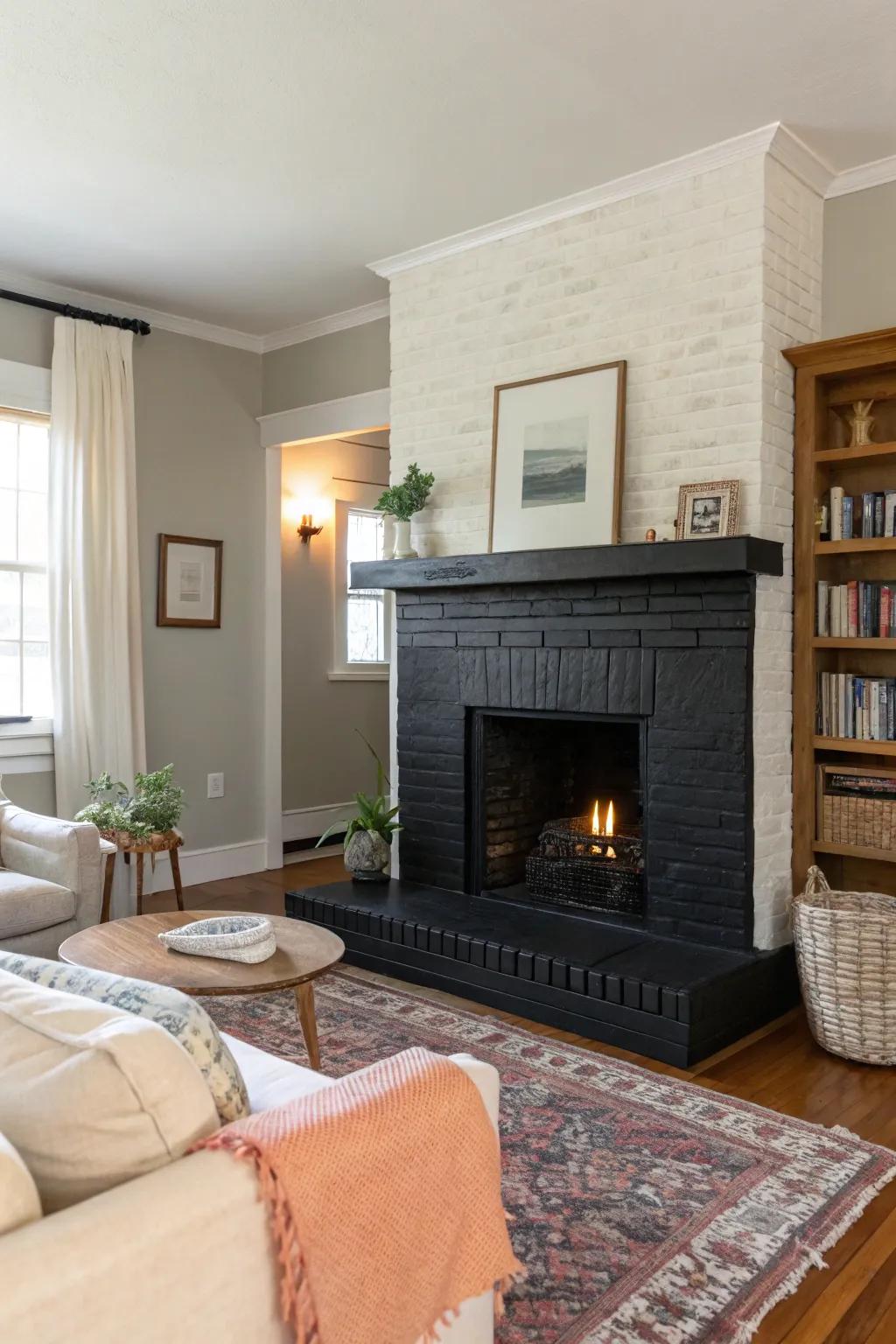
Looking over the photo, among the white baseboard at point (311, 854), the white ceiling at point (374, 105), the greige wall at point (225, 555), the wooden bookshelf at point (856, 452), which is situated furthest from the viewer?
the white baseboard at point (311, 854)

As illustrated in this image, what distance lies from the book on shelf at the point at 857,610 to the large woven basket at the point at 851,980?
3.00 feet

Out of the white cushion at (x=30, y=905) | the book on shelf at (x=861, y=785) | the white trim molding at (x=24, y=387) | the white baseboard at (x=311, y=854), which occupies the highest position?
the white trim molding at (x=24, y=387)

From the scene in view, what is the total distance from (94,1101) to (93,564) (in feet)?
12.7

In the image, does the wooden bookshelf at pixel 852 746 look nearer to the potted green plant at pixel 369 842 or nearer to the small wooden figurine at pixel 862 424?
the small wooden figurine at pixel 862 424

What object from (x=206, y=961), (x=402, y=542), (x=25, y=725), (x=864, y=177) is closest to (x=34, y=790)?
(x=25, y=725)

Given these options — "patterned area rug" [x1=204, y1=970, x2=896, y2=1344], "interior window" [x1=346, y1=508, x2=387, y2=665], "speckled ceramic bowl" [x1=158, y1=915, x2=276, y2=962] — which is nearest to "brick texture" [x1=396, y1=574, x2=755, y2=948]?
"patterned area rug" [x1=204, y1=970, x2=896, y2=1344]

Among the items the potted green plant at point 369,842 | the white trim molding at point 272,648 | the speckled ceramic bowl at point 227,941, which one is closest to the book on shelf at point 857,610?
the potted green plant at point 369,842

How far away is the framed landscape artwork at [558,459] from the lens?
371cm

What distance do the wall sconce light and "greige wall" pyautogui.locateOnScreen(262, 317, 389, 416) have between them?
721 mm

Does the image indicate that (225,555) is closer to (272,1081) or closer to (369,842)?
(369,842)

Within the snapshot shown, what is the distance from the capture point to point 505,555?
3852 millimetres

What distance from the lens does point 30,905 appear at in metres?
3.29

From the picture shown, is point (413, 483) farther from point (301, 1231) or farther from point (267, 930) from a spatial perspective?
point (301, 1231)

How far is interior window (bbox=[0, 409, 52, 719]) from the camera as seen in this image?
15.1 ft
